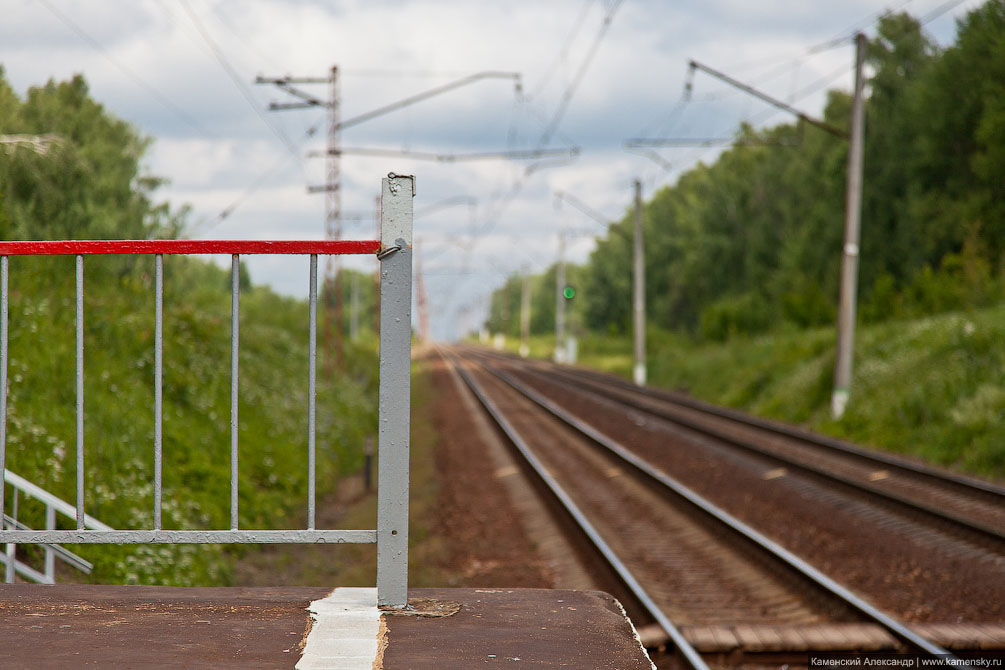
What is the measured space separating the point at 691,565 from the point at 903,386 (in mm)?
13033

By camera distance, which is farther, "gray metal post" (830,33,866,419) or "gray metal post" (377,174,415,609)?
"gray metal post" (830,33,866,419)

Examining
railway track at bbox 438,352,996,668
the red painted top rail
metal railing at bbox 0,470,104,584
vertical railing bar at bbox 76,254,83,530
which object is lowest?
railway track at bbox 438,352,996,668

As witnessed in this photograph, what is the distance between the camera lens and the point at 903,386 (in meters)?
20.7

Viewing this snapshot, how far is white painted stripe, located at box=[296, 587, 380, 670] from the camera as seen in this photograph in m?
3.20

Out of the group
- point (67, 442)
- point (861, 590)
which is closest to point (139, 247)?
point (67, 442)

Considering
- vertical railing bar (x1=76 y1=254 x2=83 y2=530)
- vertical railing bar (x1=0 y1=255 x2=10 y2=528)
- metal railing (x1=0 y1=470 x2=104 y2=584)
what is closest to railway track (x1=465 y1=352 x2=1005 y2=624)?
metal railing (x1=0 y1=470 x2=104 y2=584)

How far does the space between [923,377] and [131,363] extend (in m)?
15.2

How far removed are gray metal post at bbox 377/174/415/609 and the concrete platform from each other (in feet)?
1.56

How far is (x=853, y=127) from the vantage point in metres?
21.7

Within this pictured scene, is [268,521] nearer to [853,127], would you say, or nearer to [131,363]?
[131,363]

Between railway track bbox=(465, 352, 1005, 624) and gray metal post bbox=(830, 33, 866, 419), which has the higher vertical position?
gray metal post bbox=(830, 33, 866, 419)

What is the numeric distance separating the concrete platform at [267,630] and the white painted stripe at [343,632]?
0.02 metres

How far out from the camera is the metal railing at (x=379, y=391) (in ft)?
12.0

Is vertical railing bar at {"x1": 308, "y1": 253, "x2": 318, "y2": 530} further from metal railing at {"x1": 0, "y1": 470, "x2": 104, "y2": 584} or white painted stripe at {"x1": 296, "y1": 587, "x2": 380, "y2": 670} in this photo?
metal railing at {"x1": 0, "y1": 470, "x2": 104, "y2": 584}
